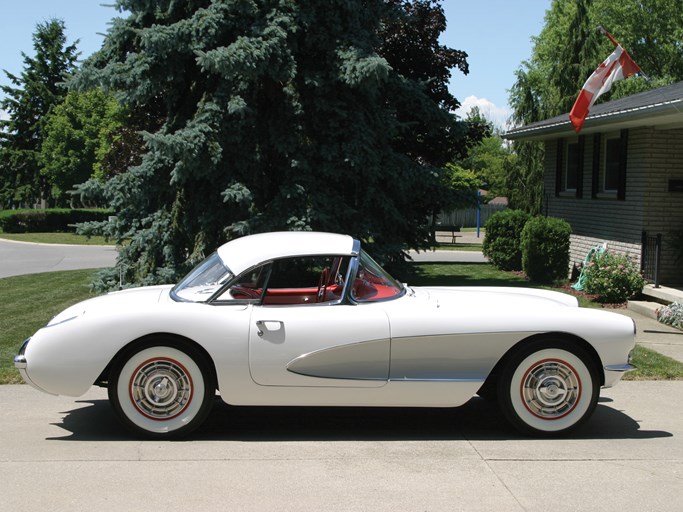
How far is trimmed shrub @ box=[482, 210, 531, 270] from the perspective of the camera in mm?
19469

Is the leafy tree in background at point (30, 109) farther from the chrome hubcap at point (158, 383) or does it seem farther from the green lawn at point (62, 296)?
the chrome hubcap at point (158, 383)

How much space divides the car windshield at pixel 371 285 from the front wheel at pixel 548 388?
103cm

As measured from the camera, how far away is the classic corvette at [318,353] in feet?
18.0

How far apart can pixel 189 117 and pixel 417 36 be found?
8002mm

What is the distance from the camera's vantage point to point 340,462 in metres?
5.07

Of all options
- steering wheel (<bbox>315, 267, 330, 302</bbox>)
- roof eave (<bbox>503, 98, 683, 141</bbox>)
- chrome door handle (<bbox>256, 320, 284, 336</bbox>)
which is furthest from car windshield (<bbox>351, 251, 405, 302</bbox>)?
roof eave (<bbox>503, 98, 683, 141</bbox>)

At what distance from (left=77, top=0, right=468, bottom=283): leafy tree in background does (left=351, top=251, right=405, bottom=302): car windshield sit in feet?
21.9

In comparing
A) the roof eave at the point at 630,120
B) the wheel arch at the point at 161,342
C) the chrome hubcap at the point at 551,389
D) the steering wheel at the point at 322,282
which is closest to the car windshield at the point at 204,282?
the wheel arch at the point at 161,342

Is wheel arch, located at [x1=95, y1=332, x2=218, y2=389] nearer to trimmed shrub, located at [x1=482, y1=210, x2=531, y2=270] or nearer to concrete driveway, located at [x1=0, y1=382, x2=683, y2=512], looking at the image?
concrete driveway, located at [x1=0, y1=382, x2=683, y2=512]

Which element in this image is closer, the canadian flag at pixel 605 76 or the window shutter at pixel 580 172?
the canadian flag at pixel 605 76

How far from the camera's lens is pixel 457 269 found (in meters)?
→ 20.2

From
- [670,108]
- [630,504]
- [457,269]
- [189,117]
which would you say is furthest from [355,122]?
[630,504]

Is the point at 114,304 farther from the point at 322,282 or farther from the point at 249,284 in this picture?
the point at 322,282

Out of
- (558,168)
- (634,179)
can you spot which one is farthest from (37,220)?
(634,179)
